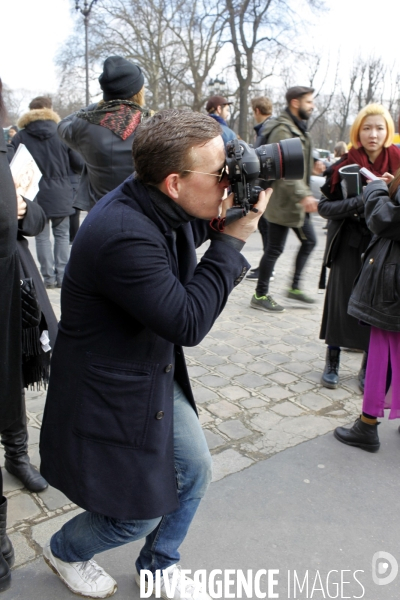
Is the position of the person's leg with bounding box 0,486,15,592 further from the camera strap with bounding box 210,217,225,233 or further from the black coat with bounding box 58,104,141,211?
the black coat with bounding box 58,104,141,211

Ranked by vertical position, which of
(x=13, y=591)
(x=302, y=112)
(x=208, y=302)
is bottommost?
(x=13, y=591)

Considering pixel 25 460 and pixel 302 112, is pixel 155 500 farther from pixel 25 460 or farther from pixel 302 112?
pixel 302 112

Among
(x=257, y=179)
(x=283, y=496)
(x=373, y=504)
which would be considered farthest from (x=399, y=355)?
(x=257, y=179)

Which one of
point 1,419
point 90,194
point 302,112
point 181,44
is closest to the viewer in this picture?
point 1,419

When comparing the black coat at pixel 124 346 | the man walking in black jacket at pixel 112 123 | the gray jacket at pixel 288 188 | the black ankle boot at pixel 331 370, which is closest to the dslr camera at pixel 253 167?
the black coat at pixel 124 346

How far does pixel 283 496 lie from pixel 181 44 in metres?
32.0

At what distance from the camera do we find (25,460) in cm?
281

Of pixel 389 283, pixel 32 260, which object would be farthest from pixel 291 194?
pixel 32 260

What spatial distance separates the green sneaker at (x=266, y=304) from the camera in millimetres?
5902

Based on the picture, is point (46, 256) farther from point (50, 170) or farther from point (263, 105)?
point (263, 105)

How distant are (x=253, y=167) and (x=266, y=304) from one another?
4.20m

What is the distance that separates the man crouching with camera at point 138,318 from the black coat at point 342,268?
228cm

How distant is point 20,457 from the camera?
279 centimetres

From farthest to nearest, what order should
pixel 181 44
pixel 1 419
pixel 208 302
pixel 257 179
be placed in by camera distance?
1. pixel 181 44
2. pixel 1 419
3. pixel 257 179
4. pixel 208 302
